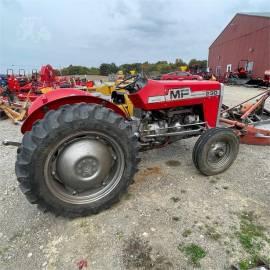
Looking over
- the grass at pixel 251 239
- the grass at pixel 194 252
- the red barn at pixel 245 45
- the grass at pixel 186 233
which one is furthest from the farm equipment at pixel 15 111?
the red barn at pixel 245 45

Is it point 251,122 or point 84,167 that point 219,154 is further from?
point 84,167

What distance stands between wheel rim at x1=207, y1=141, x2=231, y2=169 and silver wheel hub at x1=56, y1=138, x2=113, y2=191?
4.67 ft

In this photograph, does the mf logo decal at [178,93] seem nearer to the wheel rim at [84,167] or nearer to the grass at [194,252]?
the wheel rim at [84,167]

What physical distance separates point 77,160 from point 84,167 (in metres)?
0.11

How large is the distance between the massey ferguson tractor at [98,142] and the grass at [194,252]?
825 mm

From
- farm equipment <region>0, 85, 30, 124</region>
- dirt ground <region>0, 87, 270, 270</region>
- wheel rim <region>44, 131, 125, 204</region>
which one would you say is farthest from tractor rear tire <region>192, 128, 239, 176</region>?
farm equipment <region>0, 85, 30, 124</region>

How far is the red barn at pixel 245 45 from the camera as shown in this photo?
21266 millimetres

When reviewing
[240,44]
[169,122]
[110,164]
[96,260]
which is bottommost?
[96,260]

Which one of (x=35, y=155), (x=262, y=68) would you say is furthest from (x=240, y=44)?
(x=35, y=155)

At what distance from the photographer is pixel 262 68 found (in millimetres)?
21141

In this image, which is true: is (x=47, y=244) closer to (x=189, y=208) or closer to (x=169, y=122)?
(x=189, y=208)

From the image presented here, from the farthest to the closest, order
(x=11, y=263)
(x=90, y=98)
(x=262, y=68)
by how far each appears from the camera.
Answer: (x=262, y=68), (x=90, y=98), (x=11, y=263)

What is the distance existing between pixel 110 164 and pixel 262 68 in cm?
2281

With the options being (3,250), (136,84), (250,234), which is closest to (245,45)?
(136,84)
